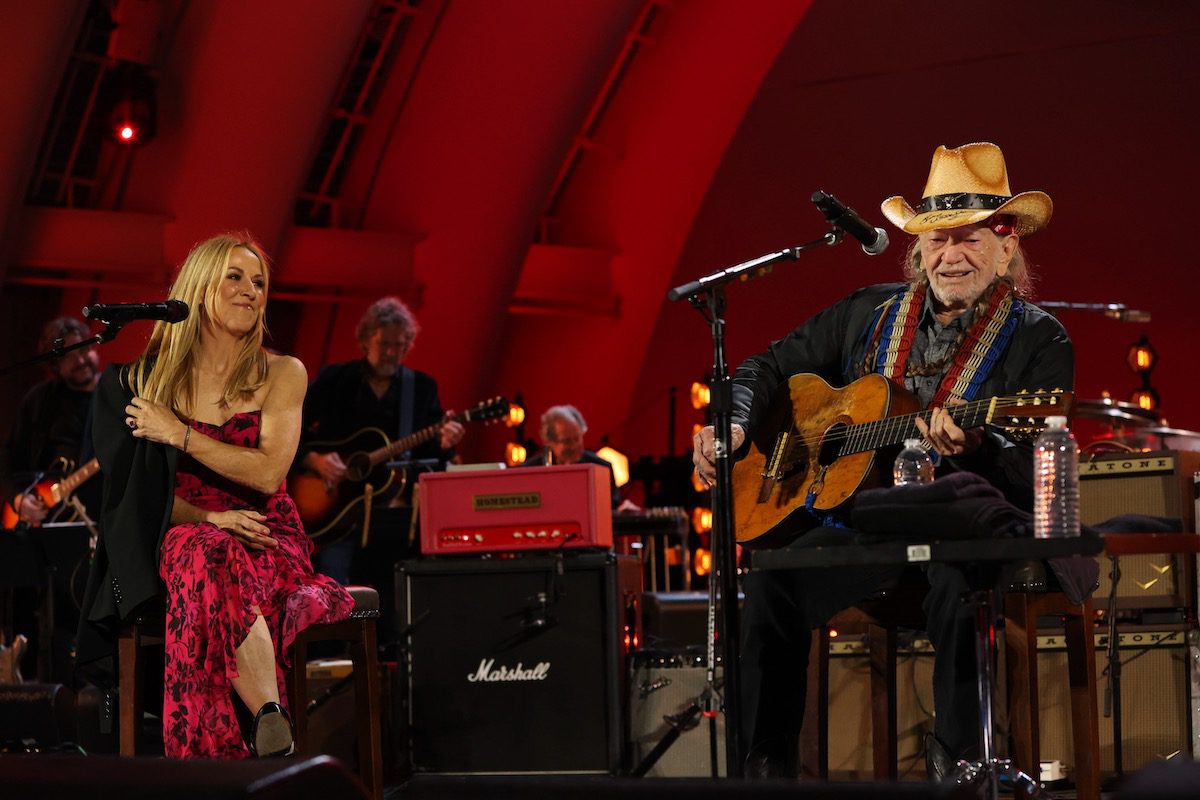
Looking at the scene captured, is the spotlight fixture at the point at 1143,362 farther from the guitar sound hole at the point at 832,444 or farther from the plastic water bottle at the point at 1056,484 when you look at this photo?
the plastic water bottle at the point at 1056,484

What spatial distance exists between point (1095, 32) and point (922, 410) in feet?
28.4

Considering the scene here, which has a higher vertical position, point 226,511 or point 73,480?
point 73,480

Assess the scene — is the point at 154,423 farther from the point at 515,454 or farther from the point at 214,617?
the point at 515,454

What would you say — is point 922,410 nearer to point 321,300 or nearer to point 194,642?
point 194,642

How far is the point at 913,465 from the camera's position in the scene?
11.2 feet

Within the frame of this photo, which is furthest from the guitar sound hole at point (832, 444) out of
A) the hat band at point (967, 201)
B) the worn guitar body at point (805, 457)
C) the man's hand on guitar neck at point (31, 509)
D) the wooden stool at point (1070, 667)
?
the man's hand on guitar neck at point (31, 509)

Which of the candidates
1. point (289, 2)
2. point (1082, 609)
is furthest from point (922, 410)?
point (289, 2)

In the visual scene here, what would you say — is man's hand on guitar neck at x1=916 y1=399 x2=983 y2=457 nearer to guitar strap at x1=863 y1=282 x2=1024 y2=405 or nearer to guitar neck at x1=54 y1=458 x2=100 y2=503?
guitar strap at x1=863 y1=282 x2=1024 y2=405

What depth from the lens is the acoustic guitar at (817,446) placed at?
12.1 feet

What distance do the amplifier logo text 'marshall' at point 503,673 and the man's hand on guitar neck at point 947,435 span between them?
204 centimetres

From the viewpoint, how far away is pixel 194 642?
381 cm

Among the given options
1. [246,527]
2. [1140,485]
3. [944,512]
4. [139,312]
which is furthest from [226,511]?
[1140,485]

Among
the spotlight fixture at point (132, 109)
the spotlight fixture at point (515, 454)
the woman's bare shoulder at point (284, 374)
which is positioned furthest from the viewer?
the spotlight fixture at point (515, 454)

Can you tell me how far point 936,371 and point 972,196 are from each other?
0.48 m
